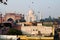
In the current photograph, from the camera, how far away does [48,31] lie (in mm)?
21219

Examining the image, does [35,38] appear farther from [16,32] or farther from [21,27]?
[21,27]

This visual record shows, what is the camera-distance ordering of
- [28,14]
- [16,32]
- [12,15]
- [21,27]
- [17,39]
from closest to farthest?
[17,39], [16,32], [21,27], [28,14], [12,15]

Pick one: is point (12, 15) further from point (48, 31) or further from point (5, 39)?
point (5, 39)

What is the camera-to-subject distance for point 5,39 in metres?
16.2

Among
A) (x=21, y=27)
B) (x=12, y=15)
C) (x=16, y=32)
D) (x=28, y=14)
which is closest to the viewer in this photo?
(x=16, y=32)

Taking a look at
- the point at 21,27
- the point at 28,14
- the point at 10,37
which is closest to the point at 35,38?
the point at 10,37

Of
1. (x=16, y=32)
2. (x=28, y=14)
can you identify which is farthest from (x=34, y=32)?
(x=28, y=14)

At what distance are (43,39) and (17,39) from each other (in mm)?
1882

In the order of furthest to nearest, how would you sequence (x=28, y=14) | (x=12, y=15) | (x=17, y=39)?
1. (x=12, y=15)
2. (x=28, y=14)
3. (x=17, y=39)

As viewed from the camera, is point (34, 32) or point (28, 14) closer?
A: point (34, 32)

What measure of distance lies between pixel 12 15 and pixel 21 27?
20300 mm

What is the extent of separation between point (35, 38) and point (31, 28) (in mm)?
5854

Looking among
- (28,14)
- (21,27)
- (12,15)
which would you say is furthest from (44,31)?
(12,15)

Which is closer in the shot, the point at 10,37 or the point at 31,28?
the point at 10,37
